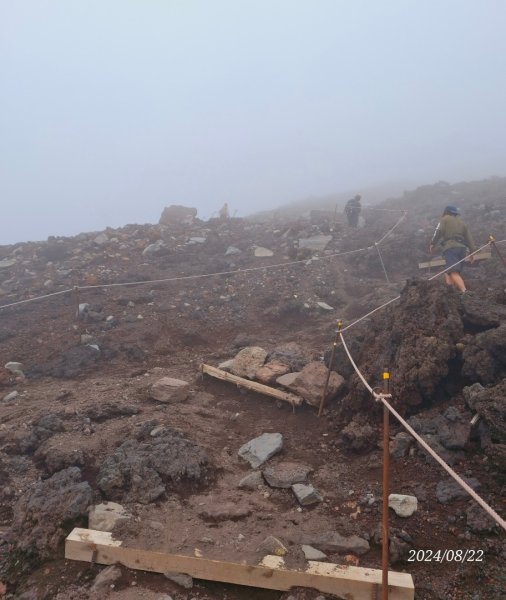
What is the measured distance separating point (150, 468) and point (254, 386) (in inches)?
78.5

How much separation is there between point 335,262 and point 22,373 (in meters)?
7.82

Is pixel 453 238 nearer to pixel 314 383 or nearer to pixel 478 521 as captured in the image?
pixel 314 383

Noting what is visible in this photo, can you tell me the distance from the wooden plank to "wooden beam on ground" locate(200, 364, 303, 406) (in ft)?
7.95

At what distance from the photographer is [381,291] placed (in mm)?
8961

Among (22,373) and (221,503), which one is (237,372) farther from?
(22,373)

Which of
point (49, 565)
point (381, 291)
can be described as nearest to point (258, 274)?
point (381, 291)

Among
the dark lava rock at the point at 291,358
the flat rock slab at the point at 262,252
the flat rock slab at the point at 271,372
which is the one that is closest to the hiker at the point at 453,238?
the dark lava rock at the point at 291,358

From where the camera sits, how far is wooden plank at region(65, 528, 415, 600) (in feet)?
8.54

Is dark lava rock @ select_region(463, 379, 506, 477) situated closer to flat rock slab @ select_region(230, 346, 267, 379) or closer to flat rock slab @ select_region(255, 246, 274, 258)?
flat rock slab @ select_region(230, 346, 267, 379)

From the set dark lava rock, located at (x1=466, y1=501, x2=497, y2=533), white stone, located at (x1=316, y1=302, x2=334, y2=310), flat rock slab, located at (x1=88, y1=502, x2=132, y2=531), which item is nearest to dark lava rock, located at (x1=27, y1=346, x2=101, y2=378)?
flat rock slab, located at (x1=88, y1=502, x2=132, y2=531)

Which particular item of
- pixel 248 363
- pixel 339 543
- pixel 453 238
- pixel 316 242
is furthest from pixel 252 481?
pixel 316 242

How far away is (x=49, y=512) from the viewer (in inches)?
130

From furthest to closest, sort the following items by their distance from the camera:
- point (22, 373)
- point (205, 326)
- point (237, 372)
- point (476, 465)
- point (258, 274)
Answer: point (258, 274)
point (205, 326)
point (22, 373)
point (237, 372)
point (476, 465)

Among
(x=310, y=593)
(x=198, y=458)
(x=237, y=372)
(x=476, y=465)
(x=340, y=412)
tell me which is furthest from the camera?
(x=237, y=372)
